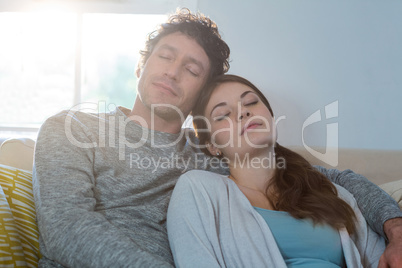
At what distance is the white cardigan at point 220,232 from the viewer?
962 mm

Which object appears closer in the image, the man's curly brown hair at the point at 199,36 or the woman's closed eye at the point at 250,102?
the woman's closed eye at the point at 250,102

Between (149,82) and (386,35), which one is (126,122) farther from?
(386,35)

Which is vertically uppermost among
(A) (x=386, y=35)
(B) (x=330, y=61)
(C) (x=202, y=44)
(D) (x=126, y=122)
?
(A) (x=386, y=35)

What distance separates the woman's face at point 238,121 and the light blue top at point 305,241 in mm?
254

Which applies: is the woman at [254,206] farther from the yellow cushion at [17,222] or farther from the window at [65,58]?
the window at [65,58]

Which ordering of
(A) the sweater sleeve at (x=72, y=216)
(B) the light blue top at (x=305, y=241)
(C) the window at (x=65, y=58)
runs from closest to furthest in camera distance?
(A) the sweater sleeve at (x=72, y=216)
(B) the light blue top at (x=305, y=241)
(C) the window at (x=65, y=58)

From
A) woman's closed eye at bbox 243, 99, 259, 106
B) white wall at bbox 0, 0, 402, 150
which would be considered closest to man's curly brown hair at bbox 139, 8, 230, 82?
woman's closed eye at bbox 243, 99, 259, 106

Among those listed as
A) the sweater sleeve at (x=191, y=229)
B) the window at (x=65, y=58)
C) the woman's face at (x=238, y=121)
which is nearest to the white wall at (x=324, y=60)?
the window at (x=65, y=58)

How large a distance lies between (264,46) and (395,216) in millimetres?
2129

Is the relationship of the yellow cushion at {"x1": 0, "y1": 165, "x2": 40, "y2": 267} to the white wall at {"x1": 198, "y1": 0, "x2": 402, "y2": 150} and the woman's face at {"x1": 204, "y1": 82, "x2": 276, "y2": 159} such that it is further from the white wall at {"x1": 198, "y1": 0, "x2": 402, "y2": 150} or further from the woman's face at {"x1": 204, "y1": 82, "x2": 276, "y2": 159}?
the white wall at {"x1": 198, "y1": 0, "x2": 402, "y2": 150}

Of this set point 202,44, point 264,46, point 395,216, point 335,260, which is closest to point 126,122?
point 202,44

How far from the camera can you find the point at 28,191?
1.18 metres

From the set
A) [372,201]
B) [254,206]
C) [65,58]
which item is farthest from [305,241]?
[65,58]

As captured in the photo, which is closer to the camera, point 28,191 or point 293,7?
point 28,191
